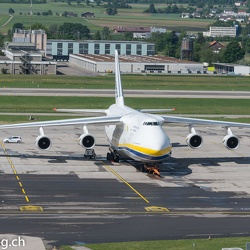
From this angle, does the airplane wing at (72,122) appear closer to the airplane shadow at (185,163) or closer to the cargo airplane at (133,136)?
the cargo airplane at (133,136)

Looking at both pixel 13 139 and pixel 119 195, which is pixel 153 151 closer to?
pixel 119 195

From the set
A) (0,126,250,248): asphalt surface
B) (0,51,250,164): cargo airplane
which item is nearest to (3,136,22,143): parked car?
(0,126,250,248): asphalt surface

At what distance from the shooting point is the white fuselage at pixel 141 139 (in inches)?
2517

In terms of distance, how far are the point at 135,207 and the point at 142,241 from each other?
948cm

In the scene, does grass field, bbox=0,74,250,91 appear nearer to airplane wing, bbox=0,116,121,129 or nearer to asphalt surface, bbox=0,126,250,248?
asphalt surface, bbox=0,126,250,248

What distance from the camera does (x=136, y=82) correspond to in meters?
158

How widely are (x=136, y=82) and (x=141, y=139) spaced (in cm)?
9354

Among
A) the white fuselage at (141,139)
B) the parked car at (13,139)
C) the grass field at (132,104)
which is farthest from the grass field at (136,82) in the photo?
the white fuselage at (141,139)

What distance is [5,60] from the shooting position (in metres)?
186

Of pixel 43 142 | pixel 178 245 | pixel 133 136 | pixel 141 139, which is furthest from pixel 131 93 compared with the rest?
pixel 178 245

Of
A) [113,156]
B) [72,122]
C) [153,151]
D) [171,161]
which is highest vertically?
[72,122]

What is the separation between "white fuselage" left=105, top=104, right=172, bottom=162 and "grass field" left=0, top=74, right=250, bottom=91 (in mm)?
75019

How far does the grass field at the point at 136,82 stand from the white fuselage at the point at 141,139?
75019 millimetres

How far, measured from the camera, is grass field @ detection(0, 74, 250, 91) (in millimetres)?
147250
